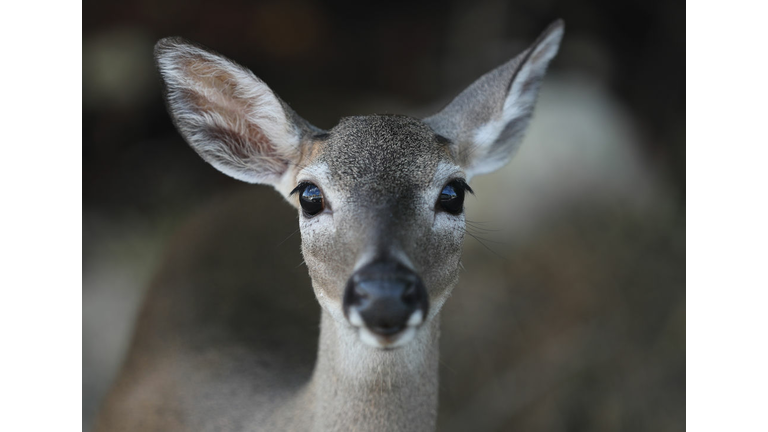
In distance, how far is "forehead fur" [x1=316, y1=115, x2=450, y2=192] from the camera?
7.38 ft

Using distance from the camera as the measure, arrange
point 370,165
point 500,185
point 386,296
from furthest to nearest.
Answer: point 500,185, point 370,165, point 386,296

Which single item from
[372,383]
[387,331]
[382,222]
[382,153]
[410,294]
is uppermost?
[382,153]

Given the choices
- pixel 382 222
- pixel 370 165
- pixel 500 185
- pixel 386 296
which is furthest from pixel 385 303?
pixel 500 185

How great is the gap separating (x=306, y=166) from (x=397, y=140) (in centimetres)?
38

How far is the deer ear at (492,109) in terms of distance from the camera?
2660mm

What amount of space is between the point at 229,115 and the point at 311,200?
0.68 metres

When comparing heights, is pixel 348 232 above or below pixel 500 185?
above

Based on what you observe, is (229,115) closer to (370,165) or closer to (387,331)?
(370,165)

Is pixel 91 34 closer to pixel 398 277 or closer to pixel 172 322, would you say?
pixel 172 322

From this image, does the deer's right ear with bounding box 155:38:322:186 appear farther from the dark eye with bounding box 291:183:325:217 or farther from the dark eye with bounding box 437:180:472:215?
the dark eye with bounding box 437:180:472:215

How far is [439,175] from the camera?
233cm

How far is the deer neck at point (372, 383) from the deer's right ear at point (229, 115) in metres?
0.74

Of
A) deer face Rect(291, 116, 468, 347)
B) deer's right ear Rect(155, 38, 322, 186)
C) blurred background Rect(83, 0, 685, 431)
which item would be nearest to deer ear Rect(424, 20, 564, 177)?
deer face Rect(291, 116, 468, 347)

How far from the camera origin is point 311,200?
92.1 inches
